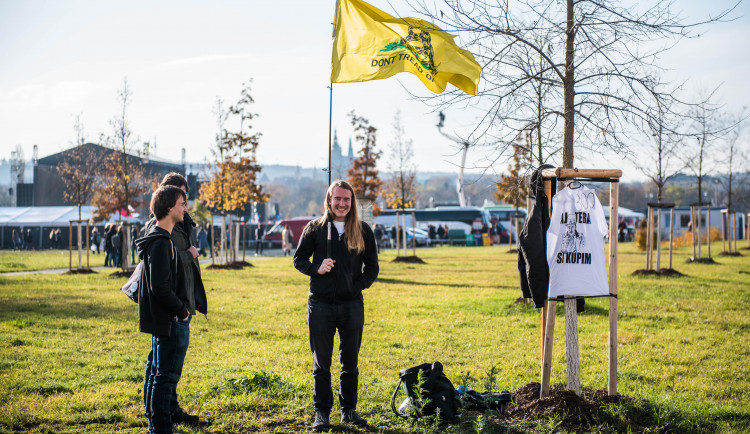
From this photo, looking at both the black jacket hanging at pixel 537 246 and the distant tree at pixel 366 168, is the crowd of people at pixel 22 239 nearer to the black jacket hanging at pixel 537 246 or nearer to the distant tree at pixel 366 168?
the distant tree at pixel 366 168

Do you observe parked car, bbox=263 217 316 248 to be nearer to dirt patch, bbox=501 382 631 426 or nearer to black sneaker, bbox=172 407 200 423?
black sneaker, bbox=172 407 200 423

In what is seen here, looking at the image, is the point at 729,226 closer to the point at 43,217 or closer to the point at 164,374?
the point at 164,374

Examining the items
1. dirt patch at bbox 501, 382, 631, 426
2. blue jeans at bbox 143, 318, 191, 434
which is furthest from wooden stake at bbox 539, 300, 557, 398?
blue jeans at bbox 143, 318, 191, 434

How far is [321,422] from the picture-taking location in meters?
5.31

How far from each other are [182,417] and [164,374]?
898mm

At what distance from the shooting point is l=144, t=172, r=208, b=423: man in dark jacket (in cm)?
519

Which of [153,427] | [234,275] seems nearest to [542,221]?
[153,427]

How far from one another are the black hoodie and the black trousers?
1126mm

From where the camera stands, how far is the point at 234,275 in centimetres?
2136

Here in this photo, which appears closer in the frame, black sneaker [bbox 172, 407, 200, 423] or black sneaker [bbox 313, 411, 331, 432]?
black sneaker [bbox 313, 411, 331, 432]

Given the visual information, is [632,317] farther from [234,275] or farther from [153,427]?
[234,275]

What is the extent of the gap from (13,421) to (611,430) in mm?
5191

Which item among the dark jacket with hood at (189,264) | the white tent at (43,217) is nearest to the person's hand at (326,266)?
the dark jacket with hood at (189,264)

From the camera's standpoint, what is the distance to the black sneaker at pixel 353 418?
5.38 meters
